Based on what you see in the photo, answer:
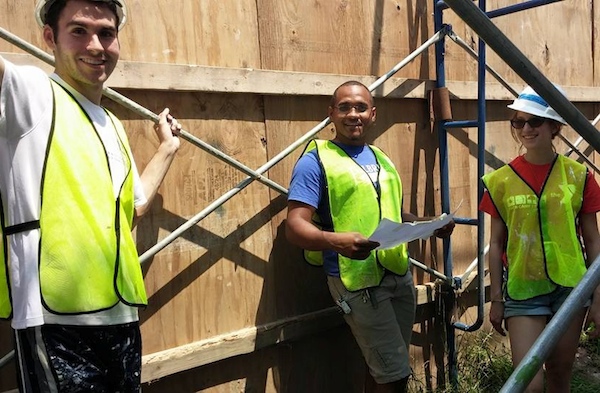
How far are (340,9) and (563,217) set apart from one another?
163 centimetres

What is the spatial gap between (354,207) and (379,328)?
58 centimetres

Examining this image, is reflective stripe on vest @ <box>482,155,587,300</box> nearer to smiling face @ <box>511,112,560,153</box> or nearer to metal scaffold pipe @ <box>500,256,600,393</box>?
smiling face @ <box>511,112,560,153</box>

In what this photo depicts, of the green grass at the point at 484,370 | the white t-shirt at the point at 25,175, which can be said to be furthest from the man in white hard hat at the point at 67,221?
the green grass at the point at 484,370

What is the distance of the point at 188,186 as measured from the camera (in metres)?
2.74

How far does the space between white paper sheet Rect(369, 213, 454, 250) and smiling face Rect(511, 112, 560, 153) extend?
599 millimetres

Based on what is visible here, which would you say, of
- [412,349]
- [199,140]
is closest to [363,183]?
[199,140]

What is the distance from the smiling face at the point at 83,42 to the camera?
1749 mm

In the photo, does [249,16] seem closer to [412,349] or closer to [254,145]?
[254,145]

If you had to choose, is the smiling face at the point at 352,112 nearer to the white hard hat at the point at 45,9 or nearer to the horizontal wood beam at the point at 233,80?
the horizontal wood beam at the point at 233,80

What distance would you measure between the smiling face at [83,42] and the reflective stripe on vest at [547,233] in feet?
6.13

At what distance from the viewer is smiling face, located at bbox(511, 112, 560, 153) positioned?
2695 mm

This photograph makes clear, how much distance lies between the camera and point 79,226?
5.46ft

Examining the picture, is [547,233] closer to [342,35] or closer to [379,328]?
[379,328]

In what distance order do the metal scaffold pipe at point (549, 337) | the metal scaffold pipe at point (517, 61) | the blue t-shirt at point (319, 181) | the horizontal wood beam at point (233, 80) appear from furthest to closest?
1. the blue t-shirt at point (319, 181)
2. the horizontal wood beam at point (233, 80)
3. the metal scaffold pipe at point (517, 61)
4. the metal scaffold pipe at point (549, 337)
